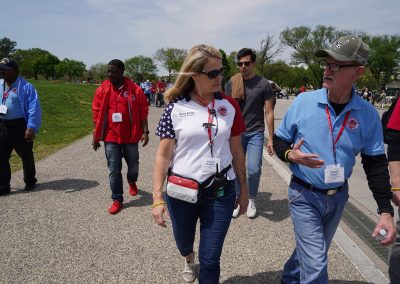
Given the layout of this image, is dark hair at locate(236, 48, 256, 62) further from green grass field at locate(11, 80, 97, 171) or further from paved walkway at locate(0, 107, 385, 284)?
green grass field at locate(11, 80, 97, 171)

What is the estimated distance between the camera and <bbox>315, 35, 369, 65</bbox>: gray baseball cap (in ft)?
7.63

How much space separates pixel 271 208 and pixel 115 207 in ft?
7.32

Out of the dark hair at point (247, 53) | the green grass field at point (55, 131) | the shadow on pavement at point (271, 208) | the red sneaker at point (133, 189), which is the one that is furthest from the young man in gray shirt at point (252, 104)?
the green grass field at point (55, 131)

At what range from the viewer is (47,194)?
5.78 m

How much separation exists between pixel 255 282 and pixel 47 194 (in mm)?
3877

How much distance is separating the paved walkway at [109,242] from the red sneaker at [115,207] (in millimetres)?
69

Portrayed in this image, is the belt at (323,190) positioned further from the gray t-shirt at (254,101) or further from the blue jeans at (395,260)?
the gray t-shirt at (254,101)

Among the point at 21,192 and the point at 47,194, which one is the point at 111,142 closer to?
the point at 47,194

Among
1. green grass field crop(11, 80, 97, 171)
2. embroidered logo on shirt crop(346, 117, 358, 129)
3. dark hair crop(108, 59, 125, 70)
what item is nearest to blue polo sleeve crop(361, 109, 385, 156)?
embroidered logo on shirt crop(346, 117, 358, 129)

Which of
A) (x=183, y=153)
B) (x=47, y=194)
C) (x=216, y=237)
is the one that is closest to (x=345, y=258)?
(x=216, y=237)

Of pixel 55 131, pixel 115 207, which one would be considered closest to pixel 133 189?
pixel 115 207

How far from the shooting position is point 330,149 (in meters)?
2.41

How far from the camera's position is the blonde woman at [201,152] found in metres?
2.52

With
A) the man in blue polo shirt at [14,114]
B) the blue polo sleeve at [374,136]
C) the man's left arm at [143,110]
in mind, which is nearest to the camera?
the blue polo sleeve at [374,136]
